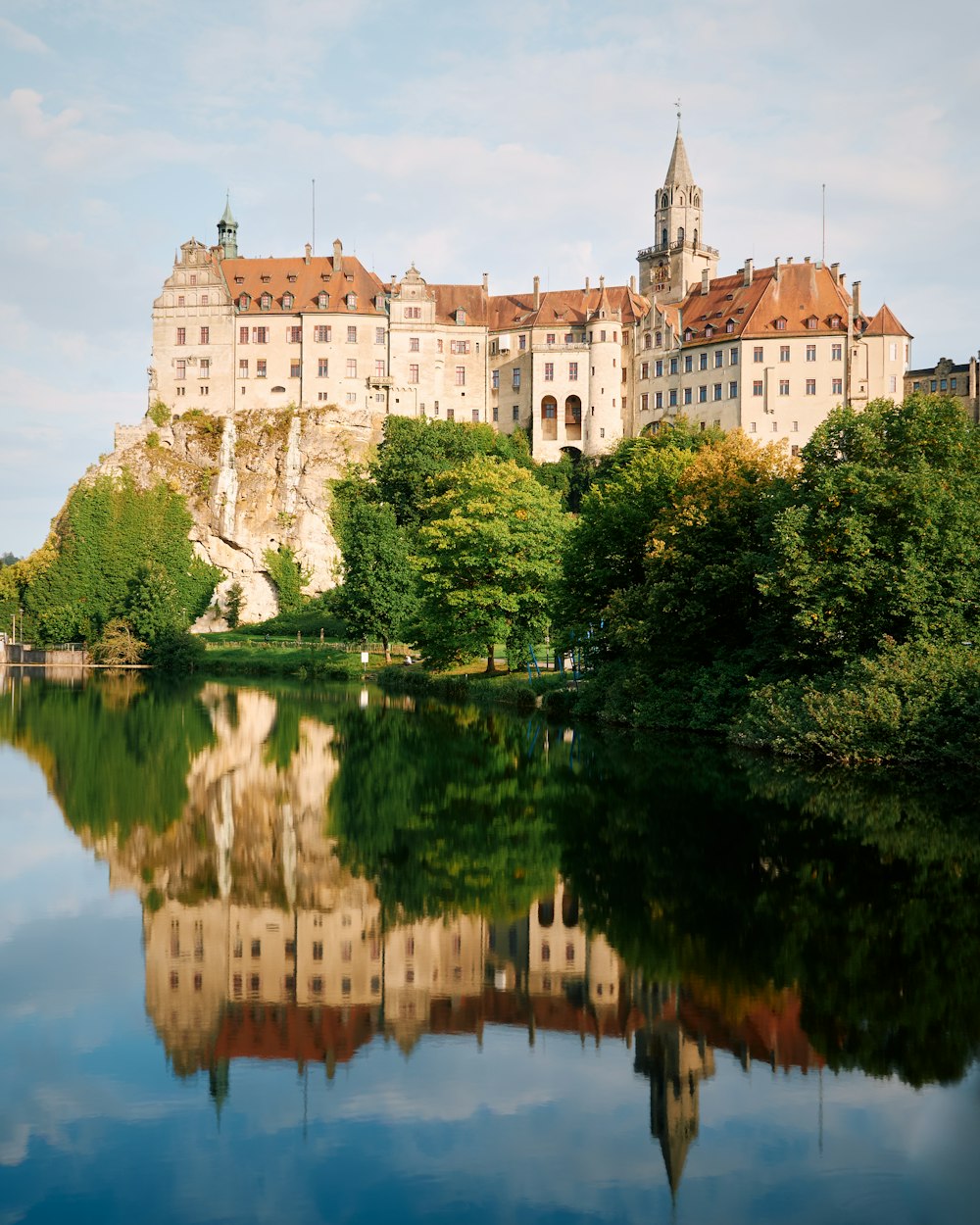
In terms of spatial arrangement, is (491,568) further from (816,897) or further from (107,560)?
(107,560)

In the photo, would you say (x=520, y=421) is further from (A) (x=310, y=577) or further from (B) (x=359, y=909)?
(B) (x=359, y=909)

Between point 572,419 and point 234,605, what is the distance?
96.0 feet

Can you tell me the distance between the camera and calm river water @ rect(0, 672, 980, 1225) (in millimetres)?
8008

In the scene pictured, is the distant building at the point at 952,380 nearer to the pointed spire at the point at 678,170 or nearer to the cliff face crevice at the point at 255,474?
the pointed spire at the point at 678,170

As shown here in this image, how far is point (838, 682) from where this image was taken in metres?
27.3

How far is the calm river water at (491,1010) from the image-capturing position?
26.3 feet

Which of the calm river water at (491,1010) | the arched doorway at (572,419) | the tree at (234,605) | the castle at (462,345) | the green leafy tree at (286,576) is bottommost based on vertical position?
the calm river water at (491,1010)

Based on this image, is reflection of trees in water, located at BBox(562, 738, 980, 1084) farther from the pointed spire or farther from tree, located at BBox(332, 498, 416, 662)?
the pointed spire

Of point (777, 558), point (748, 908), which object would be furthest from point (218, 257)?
point (748, 908)

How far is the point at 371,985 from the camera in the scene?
38.2 feet

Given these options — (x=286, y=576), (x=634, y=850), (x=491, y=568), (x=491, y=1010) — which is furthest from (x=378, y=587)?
(x=491, y=1010)

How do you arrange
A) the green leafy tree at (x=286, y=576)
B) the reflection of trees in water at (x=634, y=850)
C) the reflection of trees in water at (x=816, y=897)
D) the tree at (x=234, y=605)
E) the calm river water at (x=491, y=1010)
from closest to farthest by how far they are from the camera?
the calm river water at (x=491, y=1010)
the reflection of trees in water at (x=816, y=897)
the reflection of trees in water at (x=634, y=850)
the tree at (x=234, y=605)
the green leafy tree at (x=286, y=576)

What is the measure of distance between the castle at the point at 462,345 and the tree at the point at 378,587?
97.5 feet

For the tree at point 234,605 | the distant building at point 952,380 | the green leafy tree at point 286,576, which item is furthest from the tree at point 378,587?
the distant building at point 952,380
